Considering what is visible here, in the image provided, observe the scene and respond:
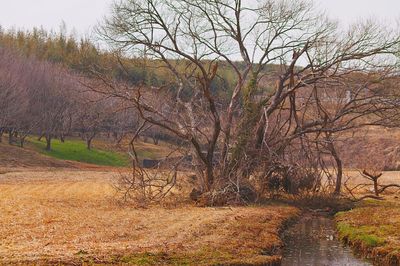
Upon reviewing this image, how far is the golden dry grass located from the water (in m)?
0.53

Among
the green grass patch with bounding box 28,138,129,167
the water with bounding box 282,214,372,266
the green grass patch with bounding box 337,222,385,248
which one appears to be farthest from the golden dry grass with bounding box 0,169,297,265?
the green grass patch with bounding box 28,138,129,167

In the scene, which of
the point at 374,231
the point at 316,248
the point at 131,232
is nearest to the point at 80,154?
the point at 131,232

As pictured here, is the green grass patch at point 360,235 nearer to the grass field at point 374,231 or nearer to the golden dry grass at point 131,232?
the grass field at point 374,231

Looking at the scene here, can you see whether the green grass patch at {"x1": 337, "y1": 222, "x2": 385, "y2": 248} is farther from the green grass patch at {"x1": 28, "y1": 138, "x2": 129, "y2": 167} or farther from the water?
the green grass patch at {"x1": 28, "y1": 138, "x2": 129, "y2": 167}

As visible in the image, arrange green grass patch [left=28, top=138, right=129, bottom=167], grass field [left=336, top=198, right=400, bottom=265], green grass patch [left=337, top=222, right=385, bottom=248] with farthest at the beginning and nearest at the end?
green grass patch [left=28, top=138, right=129, bottom=167] → green grass patch [left=337, top=222, right=385, bottom=248] → grass field [left=336, top=198, right=400, bottom=265]

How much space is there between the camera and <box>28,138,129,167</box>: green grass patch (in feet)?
224

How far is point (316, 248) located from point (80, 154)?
55397 millimetres

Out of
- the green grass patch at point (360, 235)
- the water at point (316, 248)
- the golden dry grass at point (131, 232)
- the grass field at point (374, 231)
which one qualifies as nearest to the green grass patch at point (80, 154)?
the golden dry grass at point (131, 232)

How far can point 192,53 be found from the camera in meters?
29.0

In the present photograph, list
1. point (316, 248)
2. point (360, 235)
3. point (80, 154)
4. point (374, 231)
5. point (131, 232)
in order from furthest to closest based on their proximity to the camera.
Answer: point (80, 154) < point (374, 231) < point (360, 235) < point (316, 248) < point (131, 232)

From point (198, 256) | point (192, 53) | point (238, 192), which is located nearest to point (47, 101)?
point (192, 53)

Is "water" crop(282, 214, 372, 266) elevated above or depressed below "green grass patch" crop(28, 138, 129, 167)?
below

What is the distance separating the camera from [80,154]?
6994 cm

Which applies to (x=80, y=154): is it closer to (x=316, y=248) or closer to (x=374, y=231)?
(x=374, y=231)
